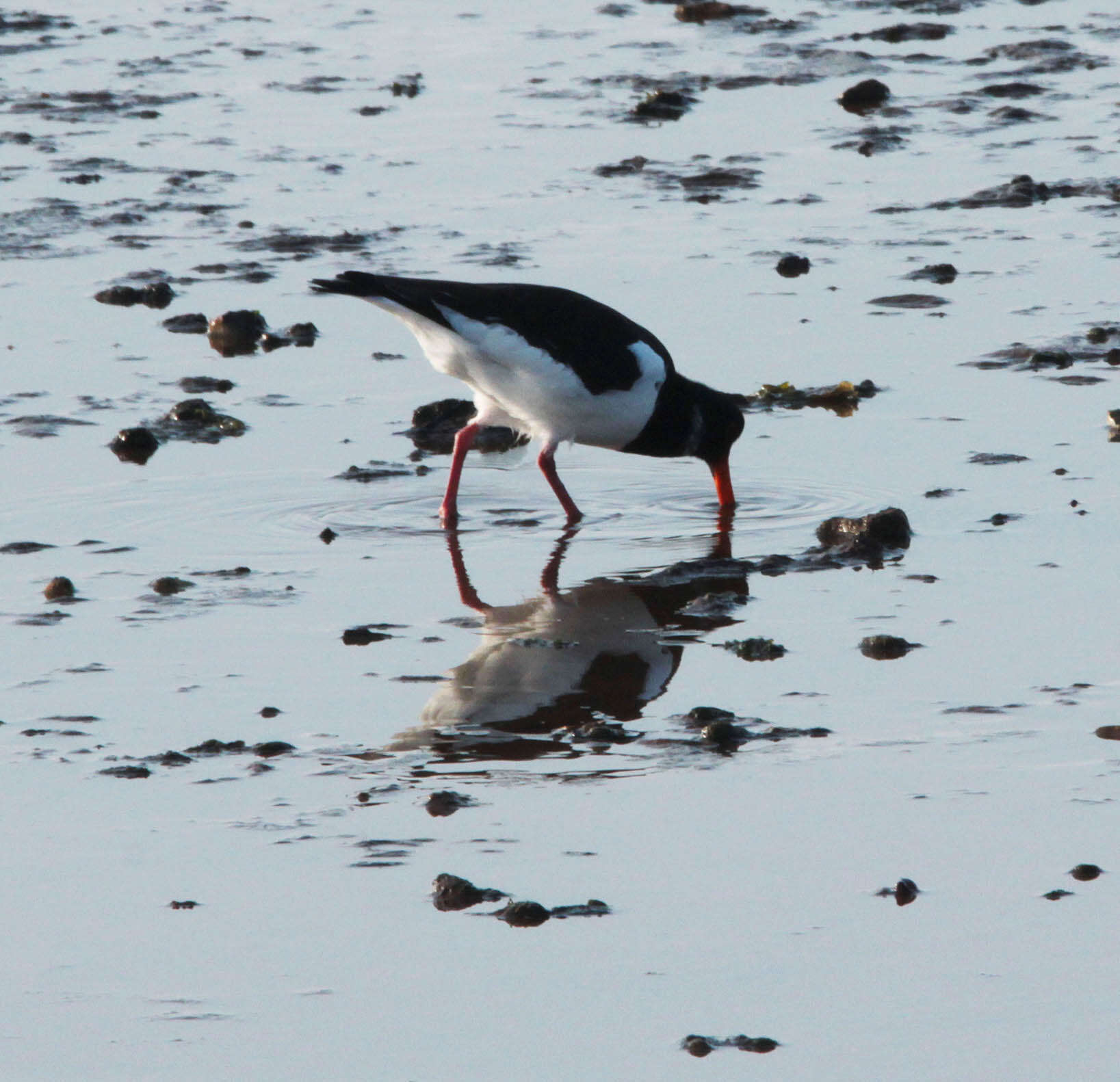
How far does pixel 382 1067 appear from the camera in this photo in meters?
3.62

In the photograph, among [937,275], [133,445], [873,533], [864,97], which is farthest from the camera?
[864,97]

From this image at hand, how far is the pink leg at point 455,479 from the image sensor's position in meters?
7.13

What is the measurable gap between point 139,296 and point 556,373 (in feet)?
9.59

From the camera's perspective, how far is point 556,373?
727cm

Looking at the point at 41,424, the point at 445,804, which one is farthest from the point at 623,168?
the point at 445,804

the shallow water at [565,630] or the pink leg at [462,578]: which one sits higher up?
the shallow water at [565,630]

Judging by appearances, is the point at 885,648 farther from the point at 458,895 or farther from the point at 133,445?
the point at 133,445

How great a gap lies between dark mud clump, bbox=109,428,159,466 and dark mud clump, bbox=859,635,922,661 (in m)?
3.07

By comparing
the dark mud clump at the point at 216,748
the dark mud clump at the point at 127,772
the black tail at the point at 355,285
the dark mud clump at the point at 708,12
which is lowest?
the dark mud clump at the point at 216,748

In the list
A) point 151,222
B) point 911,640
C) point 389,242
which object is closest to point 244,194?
point 151,222

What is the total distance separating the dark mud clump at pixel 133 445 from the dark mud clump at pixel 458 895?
373 centimetres

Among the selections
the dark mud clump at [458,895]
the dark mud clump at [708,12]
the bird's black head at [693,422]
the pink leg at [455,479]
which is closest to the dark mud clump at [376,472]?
the pink leg at [455,479]

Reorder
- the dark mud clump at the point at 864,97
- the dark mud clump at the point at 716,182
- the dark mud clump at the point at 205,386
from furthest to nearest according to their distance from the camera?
the dark mud clump at the point at 864,97 → the dark mud clump at the point at 716,182 → the dark mud clump at the point at 205,386

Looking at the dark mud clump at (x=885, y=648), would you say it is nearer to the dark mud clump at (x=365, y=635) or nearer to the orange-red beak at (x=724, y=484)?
the dark mud clump at (x=365, y=635)
